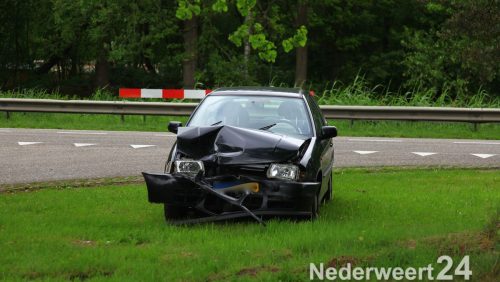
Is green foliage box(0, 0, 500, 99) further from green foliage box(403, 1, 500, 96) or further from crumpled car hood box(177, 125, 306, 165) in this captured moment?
crumpled car hood box(177, 125, 306, 165)

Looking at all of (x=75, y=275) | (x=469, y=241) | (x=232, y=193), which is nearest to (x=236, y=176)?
(x=232, y=193)

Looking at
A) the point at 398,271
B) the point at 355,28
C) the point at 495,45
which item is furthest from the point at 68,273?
the point at 355,28

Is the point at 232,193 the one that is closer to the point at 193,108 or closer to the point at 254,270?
the point at 254,270

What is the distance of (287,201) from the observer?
9.36 meters

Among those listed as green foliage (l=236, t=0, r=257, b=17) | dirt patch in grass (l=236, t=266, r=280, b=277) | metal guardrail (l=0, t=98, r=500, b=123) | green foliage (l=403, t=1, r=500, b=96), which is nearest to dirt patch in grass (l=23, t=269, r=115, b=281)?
dirt patch in grass (l=236, t=266, r=280, b=277)

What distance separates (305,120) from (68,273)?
461 cm

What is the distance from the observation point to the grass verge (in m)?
22.4

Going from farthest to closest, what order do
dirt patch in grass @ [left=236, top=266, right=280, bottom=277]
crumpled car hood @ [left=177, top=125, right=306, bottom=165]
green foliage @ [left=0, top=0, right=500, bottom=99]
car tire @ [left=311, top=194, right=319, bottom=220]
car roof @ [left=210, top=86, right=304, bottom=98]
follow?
green foliage @ [left=0, top=0, right=500, bottom=99] < car roof @ [left=210, top=86, right=304, bottom=98] < car tire @ [left=311, top=194, right=319, bottom=220] < crumpled car hood @ [left=177, top=125, right=306, bottom=165] < dirt patch in grass @ [left=236, top=266, right=280, bottom=277]

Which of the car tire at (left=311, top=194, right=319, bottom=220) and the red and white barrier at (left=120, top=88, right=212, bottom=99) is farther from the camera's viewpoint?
the red and white barrier at (left=120, top=88, right=212, bottom=99)

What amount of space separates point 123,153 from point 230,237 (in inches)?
347

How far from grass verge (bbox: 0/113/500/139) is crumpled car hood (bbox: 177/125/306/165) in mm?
12532

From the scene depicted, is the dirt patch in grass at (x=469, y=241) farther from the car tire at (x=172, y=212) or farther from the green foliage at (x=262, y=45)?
the green foliage at (x=262, y=45)

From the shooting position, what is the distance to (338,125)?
928 inches

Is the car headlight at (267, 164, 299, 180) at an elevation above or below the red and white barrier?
above
